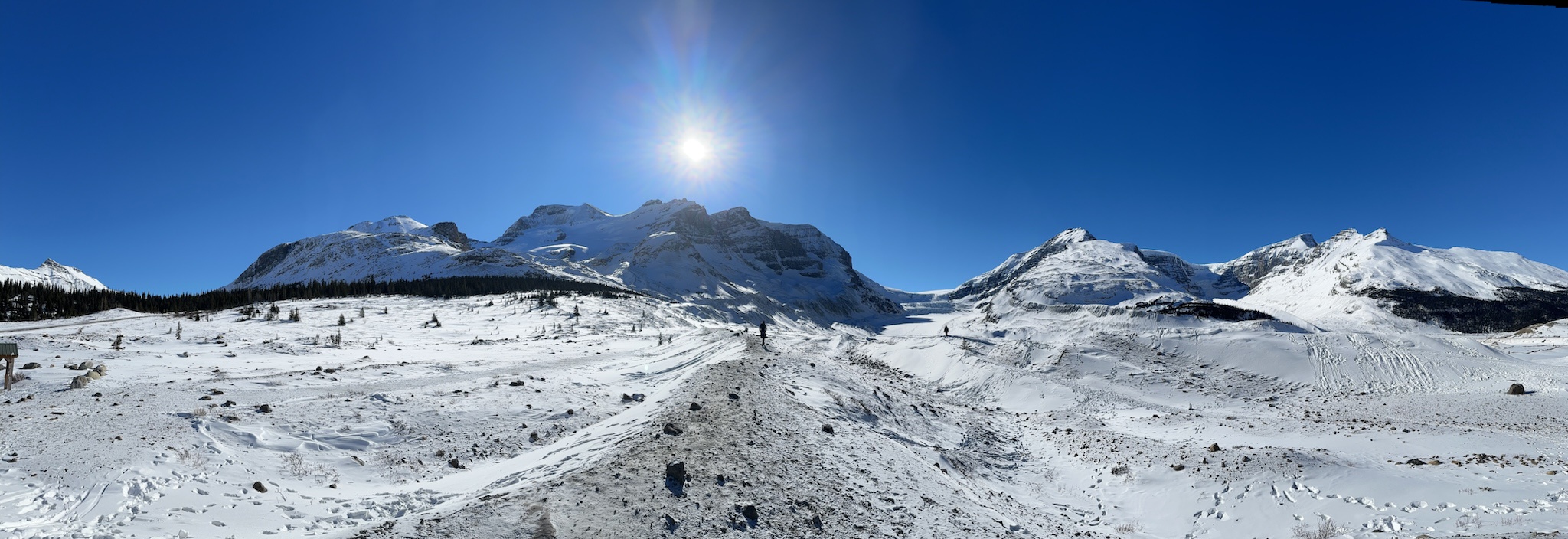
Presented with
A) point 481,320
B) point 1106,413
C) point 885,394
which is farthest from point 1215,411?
point 481,320

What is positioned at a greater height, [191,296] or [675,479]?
→ [191,296]

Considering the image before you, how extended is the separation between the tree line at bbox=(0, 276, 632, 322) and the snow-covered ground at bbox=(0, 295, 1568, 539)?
85.3ft

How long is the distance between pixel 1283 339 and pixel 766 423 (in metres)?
44.7

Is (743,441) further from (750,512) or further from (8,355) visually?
(8,355)

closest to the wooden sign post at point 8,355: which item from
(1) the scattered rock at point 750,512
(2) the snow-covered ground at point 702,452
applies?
(2) the snow-covered ground at point 702,452

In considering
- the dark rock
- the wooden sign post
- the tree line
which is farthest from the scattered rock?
the tree line

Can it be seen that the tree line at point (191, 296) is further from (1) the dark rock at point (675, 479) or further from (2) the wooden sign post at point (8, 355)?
(1) the dark rock at point (675, 479)

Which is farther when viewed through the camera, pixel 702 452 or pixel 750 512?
pixel 702 452

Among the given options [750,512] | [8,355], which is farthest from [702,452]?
[8,355]

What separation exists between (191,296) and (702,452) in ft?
304

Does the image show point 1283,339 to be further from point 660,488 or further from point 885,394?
point 660,488

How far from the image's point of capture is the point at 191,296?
69312mm

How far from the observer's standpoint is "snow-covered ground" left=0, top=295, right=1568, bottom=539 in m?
8.78

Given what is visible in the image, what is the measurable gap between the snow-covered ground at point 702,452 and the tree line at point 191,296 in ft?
85.3
